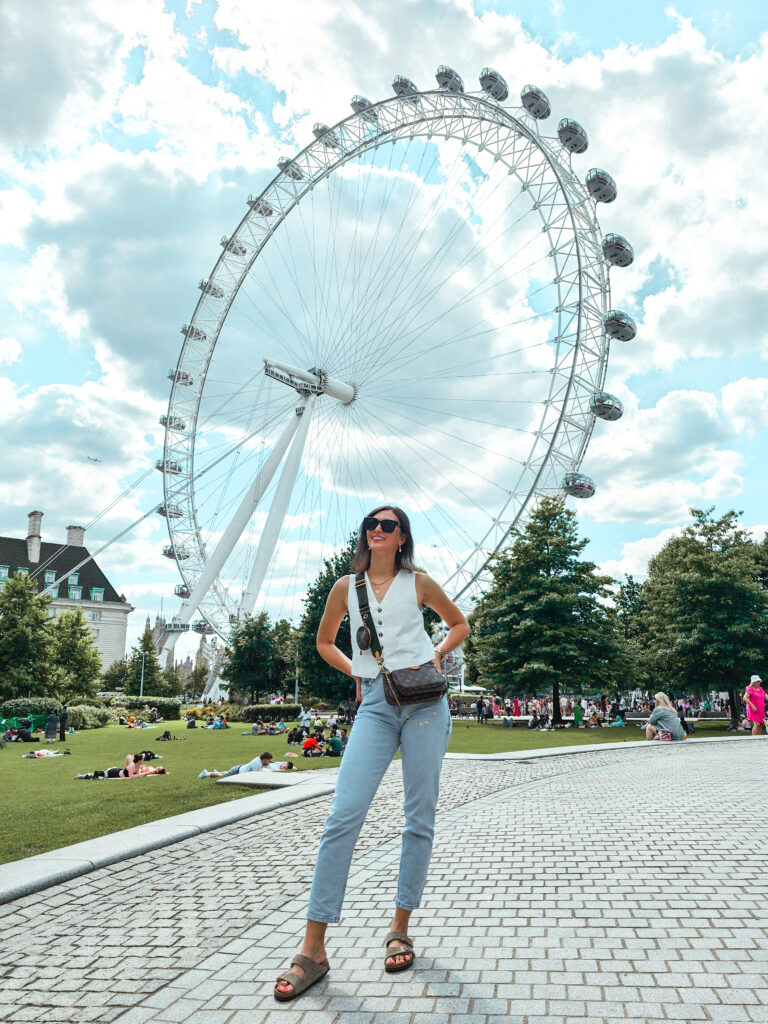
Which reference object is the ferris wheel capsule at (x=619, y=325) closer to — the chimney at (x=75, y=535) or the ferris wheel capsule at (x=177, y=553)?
the ferris wheel capsule at (x=177, y=553)

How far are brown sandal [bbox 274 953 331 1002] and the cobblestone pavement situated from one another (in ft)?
0.16

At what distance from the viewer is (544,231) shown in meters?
38.3

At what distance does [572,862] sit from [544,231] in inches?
1438

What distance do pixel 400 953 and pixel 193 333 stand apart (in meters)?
54.0

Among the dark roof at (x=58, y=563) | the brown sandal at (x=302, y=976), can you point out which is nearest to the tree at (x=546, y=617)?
the brown sandal at (x=302, y=976)

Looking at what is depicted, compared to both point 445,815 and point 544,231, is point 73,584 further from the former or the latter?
point 445,815

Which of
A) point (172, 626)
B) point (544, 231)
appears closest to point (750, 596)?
point (544, 231)

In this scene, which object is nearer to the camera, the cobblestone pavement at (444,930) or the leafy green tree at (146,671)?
the cobblestone pavement at (444,930)

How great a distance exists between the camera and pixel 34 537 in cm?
9262

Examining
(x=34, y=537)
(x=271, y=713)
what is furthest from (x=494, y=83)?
(x=34, y=537)

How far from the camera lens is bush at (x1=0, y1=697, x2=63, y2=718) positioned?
110ft

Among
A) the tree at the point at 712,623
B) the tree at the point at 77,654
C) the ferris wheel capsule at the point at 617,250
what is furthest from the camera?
the tree at the point at 77,654

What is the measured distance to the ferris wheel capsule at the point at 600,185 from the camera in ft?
121

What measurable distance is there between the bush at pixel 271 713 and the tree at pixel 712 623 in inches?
702
